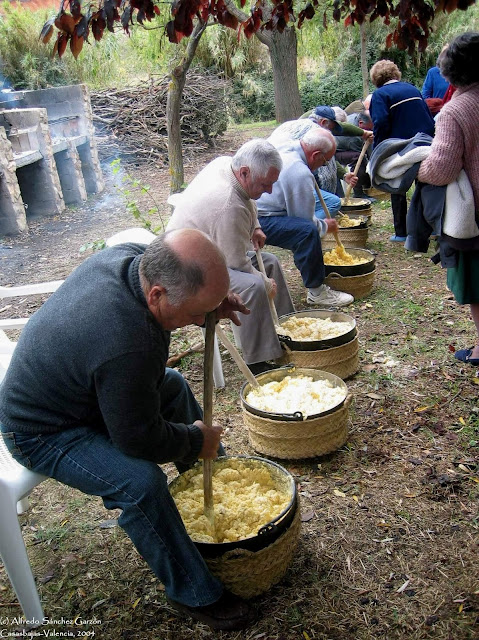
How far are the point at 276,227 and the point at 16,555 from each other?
352cm

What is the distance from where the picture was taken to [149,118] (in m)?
12.4

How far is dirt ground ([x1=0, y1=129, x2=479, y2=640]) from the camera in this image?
2395mm

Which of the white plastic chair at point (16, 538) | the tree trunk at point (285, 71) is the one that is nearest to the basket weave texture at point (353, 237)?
the white plastic chair at point (16, 538)

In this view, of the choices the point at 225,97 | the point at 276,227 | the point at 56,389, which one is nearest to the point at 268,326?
the point at 276,227

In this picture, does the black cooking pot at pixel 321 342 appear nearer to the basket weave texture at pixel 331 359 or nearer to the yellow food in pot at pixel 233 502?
the basket weave texture at pixel 331 359

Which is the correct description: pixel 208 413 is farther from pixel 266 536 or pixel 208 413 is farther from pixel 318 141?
pixel 318 141

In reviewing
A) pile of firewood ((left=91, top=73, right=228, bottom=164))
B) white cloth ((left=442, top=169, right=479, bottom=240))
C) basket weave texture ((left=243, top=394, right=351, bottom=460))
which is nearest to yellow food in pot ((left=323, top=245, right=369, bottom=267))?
white cloth ((left=442, top=169, right=479, bottom=240))

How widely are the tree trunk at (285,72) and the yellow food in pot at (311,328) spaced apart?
273 inches

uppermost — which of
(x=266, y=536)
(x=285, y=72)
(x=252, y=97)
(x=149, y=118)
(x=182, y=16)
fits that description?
(x=182, y=16)

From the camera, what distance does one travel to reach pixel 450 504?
2926 mm

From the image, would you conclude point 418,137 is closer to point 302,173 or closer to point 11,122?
point 302,173

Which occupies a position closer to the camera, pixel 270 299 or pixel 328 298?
pixel 270 299

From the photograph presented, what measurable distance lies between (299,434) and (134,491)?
1.25m

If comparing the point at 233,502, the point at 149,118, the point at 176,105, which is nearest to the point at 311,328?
the point at 233,502
